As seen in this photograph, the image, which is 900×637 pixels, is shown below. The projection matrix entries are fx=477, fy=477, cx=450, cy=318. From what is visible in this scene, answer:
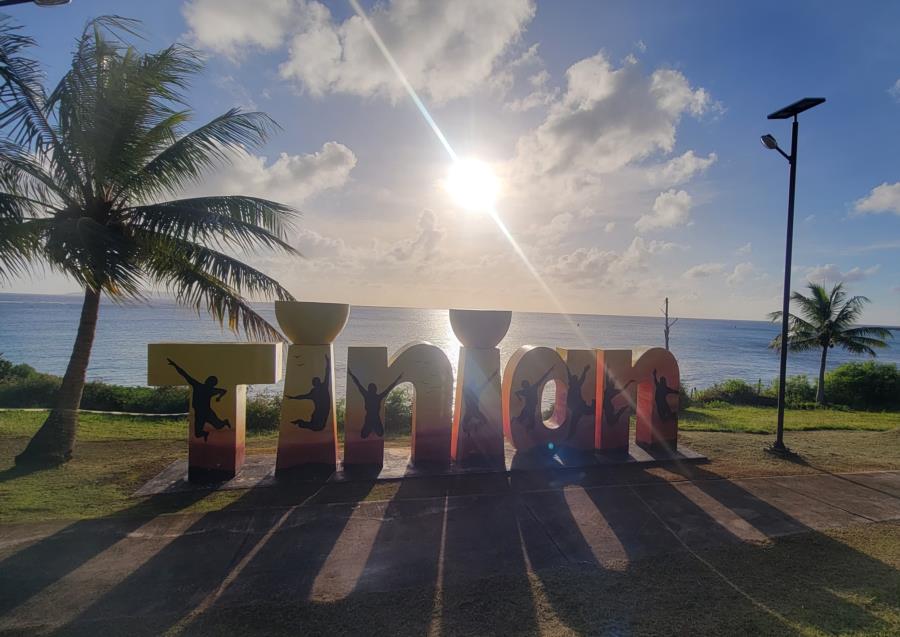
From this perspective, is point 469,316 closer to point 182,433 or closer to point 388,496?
point 388,496

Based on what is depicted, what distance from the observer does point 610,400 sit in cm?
1050

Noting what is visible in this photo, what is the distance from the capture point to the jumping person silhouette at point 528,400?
399 inches

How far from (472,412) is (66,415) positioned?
769 cm

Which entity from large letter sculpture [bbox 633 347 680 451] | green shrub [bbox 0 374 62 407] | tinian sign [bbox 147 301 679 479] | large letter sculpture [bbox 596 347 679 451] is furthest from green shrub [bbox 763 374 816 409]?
green shrub [bbox 0 374 62 407]

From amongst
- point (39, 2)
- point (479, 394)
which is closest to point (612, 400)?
point (479, 394)

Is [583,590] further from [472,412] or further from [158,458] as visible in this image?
[158,458]

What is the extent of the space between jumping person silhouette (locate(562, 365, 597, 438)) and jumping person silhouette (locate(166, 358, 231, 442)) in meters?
6.76

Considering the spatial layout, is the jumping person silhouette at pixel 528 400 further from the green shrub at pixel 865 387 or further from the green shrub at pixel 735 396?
the green shrub at pixel 865 387

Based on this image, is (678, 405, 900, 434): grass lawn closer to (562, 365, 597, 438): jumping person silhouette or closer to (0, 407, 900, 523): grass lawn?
(0, 407, 900, 523): grass lawn

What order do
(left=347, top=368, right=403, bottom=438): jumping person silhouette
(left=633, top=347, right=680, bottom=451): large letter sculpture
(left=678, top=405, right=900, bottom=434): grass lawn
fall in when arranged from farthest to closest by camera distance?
(left=678, top=405, right=900, bottom=434): grass lawn → (left=633, top=347, right=680, bottom=451): large letter sculpture → (left=347, top=368, right=403, bottom=438): jumping person silhouette

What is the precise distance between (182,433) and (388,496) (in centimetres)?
756

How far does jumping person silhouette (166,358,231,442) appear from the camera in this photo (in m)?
8.22

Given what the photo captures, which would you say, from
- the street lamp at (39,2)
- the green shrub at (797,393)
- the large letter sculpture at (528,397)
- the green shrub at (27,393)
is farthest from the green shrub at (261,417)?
the green shrub at (797,393)

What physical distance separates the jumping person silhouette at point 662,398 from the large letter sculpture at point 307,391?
285 inches
